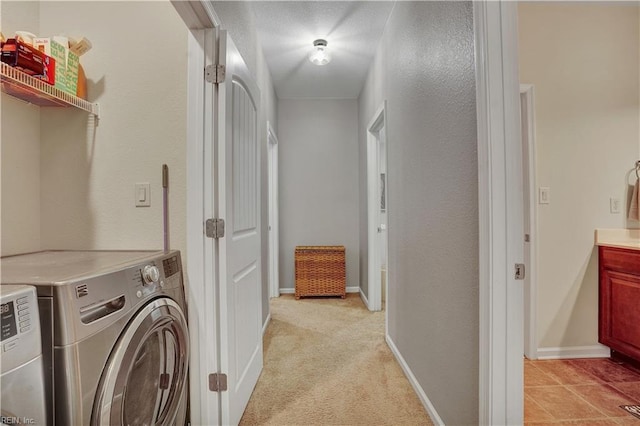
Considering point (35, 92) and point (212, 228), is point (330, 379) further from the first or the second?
point (35, 92)

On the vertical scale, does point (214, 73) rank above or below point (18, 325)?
above

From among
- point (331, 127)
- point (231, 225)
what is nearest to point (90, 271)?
point (231, 225)

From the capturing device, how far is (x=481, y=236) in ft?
3.82

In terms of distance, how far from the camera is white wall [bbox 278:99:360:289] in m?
4.41

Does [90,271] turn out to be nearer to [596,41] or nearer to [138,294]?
[138,294]

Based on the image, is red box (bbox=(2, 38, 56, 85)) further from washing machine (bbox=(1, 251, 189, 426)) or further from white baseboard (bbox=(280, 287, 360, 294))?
white baseboard (bbox=(280, 287, 360, 294))

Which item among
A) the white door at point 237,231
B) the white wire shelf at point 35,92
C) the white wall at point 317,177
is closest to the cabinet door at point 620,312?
the white door at point 237,231

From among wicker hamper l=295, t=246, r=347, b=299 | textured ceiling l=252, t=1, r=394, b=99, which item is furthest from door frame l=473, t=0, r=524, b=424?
wicker hamper l=295, t=246, r=347, b=299

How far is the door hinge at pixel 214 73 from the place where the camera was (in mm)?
1492

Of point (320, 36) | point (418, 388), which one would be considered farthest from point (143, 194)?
point (320, 36)

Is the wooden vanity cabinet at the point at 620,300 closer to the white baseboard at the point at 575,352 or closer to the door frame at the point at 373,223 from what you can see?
the white baseboard at the point at 575,352

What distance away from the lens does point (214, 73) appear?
1.50m

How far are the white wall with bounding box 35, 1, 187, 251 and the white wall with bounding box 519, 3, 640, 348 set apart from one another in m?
2.33

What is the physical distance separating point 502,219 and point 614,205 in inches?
78.4
